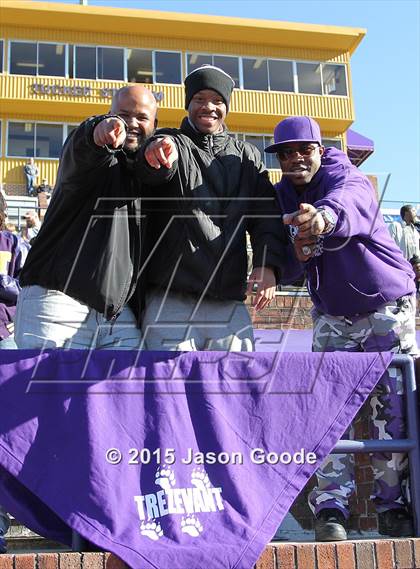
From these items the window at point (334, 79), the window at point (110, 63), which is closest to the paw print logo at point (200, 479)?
the window at point (110, 63)

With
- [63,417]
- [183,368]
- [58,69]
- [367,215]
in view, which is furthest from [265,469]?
[58,69]

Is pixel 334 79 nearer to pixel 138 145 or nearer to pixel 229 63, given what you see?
pixel 229 63

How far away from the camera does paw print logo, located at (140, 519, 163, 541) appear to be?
2.78 metres

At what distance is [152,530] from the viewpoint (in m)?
2.79

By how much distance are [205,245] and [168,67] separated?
93.3ft

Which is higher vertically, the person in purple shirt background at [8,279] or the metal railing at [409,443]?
the person in purple shirt background at [8,279]

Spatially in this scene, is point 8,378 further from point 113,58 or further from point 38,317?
point 113,58

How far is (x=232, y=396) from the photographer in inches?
121

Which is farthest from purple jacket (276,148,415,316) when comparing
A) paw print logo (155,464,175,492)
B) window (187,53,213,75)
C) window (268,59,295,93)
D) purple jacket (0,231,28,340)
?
window (268,59,295,93)

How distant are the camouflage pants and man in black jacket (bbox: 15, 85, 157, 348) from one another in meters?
1.10

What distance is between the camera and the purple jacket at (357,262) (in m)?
3.57

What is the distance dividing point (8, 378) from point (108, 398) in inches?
15.5

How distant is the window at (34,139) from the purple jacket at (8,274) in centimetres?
2440

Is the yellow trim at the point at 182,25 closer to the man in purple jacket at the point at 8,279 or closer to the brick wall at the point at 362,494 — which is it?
the man in purple jacket at the point at 8,279
